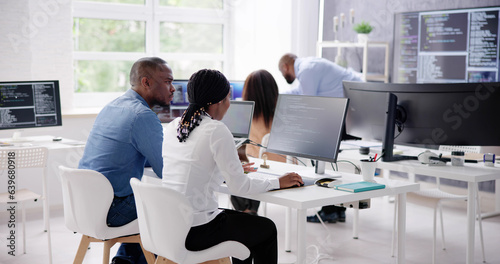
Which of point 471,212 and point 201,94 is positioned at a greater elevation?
point 201,94

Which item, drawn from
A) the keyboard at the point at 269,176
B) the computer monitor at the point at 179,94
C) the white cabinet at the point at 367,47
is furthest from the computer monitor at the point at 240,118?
the white cabinet at the point at 367,47

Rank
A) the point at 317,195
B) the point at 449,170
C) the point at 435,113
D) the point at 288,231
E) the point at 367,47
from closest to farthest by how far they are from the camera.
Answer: the point at 317,195, the point at 449,170, the point at 435,113, the point at 288,231, the point at 367,47

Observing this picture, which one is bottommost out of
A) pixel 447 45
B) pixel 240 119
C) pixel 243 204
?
pixel 243 204

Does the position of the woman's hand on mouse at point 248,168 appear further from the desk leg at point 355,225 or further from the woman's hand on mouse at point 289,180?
the desk leg at point 355,225

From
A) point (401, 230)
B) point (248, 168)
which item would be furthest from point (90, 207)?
point (401, 230)

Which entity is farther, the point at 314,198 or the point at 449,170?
the point at 449,170

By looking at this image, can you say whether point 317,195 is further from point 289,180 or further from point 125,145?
point 125,145

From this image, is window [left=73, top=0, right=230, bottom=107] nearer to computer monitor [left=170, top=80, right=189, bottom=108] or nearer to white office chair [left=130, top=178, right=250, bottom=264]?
computer monitor [left=170, top=80, right=189, bottom=108]

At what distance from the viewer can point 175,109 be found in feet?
14.9

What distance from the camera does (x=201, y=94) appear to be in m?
2.45

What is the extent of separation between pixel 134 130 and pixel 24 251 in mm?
1658

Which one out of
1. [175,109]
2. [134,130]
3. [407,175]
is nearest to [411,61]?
[407,175]

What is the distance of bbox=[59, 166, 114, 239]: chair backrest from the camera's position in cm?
257

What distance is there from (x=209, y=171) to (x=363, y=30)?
371 cm
